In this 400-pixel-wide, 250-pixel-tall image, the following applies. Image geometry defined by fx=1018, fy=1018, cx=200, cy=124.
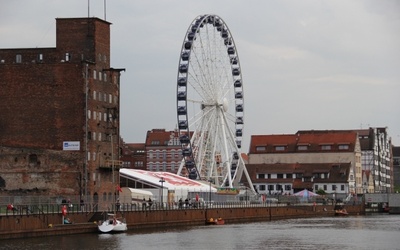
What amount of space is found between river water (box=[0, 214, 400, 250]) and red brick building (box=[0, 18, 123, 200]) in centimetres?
1589

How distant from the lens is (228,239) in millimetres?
89625

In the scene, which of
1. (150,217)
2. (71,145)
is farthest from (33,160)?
(150,217)

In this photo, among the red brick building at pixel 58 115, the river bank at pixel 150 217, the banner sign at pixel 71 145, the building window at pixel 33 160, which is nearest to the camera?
the river bank at pixel 150 217

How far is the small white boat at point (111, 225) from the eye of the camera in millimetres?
91625

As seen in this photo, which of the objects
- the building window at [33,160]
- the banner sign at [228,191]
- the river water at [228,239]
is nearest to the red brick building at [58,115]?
the building window at [33,160]

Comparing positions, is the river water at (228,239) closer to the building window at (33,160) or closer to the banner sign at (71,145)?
the banner sign at (71,145)

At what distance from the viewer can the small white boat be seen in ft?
301

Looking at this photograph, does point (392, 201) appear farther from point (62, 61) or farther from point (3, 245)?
point (3, 245)

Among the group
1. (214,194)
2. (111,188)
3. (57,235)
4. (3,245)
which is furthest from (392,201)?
(3,245)

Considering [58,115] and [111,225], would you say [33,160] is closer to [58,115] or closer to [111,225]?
[58,115]

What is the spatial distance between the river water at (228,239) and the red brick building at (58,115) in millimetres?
15891

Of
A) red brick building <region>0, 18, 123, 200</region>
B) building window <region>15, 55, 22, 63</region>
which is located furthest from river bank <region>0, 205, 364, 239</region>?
Result: building window <region>15, 55, 22, 63</region>

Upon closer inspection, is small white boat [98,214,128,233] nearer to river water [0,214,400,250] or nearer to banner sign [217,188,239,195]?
river water [0,214,400,250]

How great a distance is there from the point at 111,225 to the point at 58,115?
1034 inches
